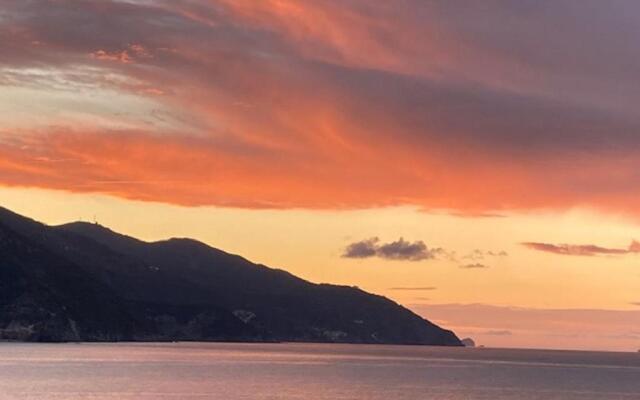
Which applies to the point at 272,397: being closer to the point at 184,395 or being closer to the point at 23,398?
the point at 184,395

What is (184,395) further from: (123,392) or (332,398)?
(332,398)

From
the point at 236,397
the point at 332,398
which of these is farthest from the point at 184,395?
the point at 332,398

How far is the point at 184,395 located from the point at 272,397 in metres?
16.4

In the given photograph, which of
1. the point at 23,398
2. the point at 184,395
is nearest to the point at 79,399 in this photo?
the point at 23,398

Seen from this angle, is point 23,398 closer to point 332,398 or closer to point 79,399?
point 79,399

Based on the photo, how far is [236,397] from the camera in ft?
642

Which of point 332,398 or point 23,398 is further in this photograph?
point 332,398

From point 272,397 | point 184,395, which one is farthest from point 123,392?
point 272,397

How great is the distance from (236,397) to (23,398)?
37.1 meters

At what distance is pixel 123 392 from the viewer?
654 feet

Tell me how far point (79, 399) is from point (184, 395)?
2148cm

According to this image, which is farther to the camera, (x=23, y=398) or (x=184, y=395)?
(x=184, y=395)

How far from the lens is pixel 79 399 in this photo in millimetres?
184500

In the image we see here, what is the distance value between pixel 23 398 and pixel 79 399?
935cm
